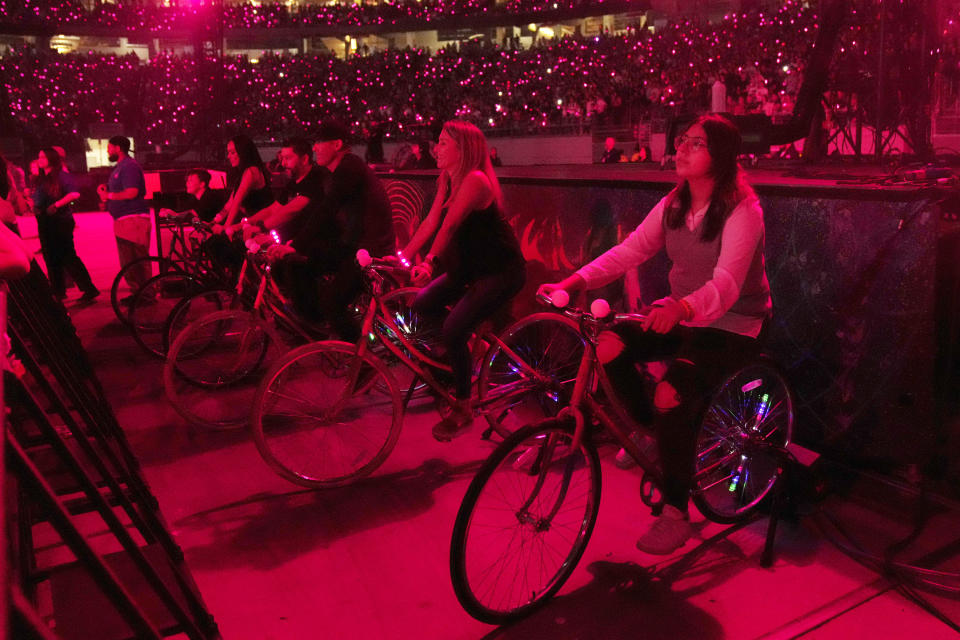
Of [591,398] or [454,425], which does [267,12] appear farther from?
[591,398]

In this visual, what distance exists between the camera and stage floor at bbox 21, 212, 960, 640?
307 centimetres

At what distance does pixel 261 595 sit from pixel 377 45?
44503 millimetres

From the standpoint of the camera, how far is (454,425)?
4.40 metres

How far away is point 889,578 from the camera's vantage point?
3328 millimetres

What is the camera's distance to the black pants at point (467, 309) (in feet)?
14.1

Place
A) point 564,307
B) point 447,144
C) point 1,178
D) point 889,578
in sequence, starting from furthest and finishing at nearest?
point 1,178, point 447,144, point 889,578, point 564,307

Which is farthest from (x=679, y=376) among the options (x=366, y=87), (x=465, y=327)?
(x=366, y=87)

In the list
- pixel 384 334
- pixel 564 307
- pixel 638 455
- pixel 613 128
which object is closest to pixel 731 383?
pixel 638 455

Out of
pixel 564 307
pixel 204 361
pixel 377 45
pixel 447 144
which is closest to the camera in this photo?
pixel 564 307

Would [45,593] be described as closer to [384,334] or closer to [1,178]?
[384,334]

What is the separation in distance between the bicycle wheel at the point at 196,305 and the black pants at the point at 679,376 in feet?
10.3

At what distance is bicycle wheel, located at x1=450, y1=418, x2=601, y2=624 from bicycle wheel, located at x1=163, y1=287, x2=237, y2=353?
313cm

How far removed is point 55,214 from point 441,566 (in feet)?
25.5

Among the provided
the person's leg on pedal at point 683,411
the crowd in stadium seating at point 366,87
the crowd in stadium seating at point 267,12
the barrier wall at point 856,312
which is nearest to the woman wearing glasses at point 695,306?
the person's leg on pedal at point 683,411
